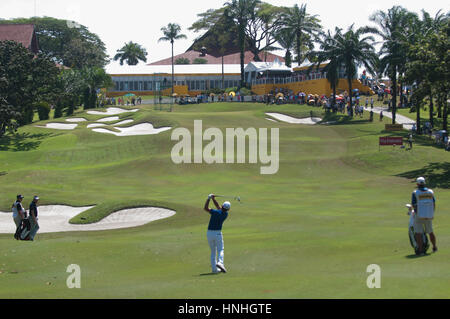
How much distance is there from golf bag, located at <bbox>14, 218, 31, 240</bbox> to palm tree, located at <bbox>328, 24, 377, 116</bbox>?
6307cm

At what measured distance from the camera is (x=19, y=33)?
126812mm

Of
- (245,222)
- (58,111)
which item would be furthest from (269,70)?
(245,222)

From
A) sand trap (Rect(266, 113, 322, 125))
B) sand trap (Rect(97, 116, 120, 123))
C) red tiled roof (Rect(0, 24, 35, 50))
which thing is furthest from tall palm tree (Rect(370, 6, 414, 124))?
red tiled roof (Rect(0, 24, 35, 50))

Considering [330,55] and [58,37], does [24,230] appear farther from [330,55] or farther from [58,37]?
[58,37]

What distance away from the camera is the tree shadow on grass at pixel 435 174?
4334 centimetres

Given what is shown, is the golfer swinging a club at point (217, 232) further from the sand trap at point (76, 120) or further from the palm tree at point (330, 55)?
the sand trap at point (76, 120)

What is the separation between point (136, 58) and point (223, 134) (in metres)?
116

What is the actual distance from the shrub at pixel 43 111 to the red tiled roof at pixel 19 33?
110ft

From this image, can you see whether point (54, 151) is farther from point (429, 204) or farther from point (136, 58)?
point (136, 58)

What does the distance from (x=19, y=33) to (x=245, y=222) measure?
111263mm

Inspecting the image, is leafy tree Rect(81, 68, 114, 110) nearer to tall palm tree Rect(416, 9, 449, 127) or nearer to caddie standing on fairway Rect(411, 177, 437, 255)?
tall palm tree Rect(416, 9, 449, 127)

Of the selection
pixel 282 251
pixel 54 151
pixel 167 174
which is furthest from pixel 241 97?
pixel 282 251

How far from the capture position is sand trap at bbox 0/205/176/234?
30344mm

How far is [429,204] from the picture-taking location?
1756 centimetres
